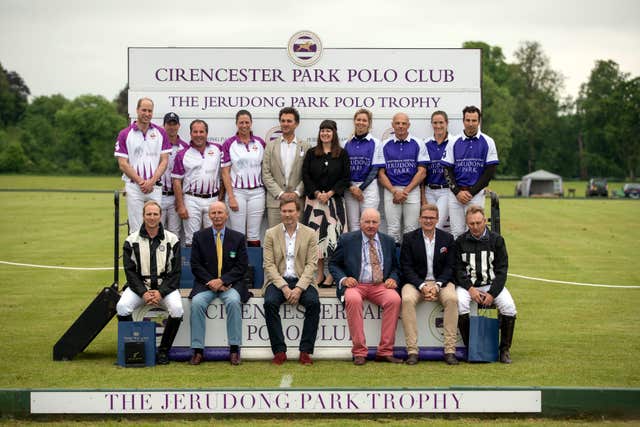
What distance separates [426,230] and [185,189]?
2976mm

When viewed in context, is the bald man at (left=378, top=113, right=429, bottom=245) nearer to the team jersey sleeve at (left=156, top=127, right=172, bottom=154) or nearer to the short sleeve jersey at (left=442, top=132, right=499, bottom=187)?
the short sleeve jersey at (left=442, top=132, right=499, bottom=187)

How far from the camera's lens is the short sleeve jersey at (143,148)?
10102mm

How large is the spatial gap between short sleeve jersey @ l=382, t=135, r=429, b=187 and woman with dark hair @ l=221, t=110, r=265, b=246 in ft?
4.81

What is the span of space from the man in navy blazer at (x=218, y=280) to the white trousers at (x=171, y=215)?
1.61m

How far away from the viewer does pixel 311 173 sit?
33.1 ft

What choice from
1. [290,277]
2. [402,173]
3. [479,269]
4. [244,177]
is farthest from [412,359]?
[244,177]

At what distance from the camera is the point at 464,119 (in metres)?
10.0

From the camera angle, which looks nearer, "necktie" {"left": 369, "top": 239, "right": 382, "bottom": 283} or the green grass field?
the green grass field

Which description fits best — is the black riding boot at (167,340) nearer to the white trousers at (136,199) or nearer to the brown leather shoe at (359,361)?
the white trousers at (136,199)

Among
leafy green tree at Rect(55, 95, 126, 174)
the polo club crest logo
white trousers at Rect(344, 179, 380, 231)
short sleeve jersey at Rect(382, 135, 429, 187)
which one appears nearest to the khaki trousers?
white trousers at Rect(344, 179, 380, 231)

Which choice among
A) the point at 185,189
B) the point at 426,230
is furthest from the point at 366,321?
the point at 185,189

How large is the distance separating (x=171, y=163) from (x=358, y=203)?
7.18 ft

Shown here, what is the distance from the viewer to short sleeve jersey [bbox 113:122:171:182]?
398 inches

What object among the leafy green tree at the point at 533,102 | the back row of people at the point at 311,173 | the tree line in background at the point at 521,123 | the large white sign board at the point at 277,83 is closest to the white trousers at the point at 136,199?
the back row of people at the point at 311,173
